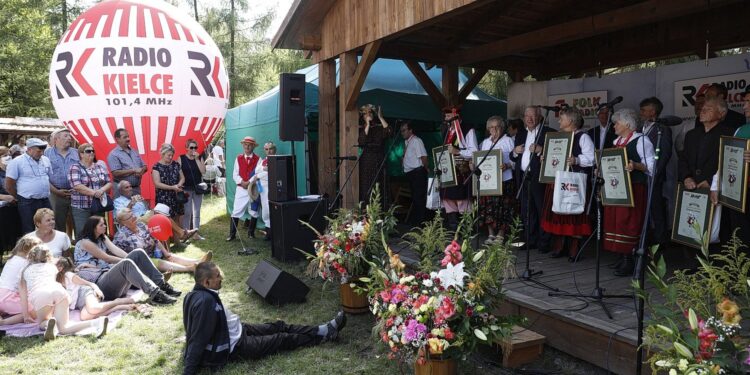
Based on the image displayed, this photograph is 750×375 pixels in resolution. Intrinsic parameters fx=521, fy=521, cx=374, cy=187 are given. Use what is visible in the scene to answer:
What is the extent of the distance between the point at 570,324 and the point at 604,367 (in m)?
0.33

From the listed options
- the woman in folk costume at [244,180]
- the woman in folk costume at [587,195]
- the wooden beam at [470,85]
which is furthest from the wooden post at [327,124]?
the woman in folk costume at [587,195]

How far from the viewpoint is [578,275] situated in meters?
4.41

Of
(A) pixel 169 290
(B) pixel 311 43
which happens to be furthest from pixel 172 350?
(B) pixel 311 43

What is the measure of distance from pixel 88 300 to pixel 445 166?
3784 millimetres

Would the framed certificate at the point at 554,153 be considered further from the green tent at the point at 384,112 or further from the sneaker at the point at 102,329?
the sneaker at the point at 102,329

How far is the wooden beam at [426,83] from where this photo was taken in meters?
8.11

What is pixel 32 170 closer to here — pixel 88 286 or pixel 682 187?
pixel 88 286

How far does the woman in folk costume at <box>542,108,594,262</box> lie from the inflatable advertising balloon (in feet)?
18.9

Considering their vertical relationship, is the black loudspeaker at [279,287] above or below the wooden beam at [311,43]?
below

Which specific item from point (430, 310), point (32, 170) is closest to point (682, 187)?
point (430, 310)

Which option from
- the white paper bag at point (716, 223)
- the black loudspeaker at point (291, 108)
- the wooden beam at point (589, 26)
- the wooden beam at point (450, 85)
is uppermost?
the wooden beam at point (589, 26)

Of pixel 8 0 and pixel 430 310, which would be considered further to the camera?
pixel 8 0

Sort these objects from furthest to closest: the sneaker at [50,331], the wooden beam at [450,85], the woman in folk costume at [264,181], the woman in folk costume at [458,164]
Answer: the wooden beam at [450,85] < the woman in folk costume at [264,181] < the woman in folk costume at [458,164] < the sneaker at [50,331]

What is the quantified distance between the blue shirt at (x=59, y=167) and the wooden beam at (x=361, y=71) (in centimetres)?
366
